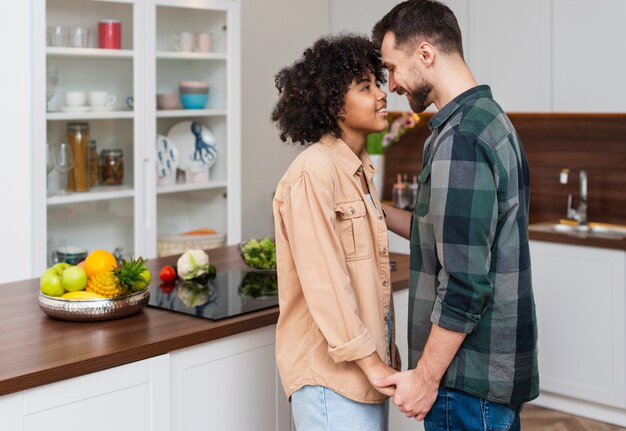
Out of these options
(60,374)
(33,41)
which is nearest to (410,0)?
(60,374)

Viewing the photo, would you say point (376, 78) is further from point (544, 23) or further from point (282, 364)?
point (544, 23)

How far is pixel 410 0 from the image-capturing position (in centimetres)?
195

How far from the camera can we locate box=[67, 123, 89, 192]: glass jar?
3.93 metres

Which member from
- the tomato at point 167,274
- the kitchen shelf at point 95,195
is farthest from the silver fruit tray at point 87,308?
the kitchen shelf at point 95,195

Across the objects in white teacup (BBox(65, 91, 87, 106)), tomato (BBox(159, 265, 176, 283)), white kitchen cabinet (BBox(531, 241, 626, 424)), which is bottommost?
white kitchen cabinet (BBox(531, 241, 626, 424))

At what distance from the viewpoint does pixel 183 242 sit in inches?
174

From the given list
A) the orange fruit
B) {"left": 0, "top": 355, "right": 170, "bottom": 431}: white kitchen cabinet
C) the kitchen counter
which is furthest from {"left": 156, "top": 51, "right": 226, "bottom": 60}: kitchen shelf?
{"left": 0, "top": 355, "right": 170, "bottom": 431}: white kitchen cabinet

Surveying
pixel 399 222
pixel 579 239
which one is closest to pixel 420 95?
pixel 399 222

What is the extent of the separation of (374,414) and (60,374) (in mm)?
747

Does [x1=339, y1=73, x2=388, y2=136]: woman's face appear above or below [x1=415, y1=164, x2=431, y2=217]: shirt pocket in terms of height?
above

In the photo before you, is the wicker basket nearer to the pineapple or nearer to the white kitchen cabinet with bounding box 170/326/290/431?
the white kitchen cabinet with bounding box 170/326/290/431

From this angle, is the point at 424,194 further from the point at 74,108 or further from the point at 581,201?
the point at 581,201

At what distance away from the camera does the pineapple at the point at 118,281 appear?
2252 millimetres

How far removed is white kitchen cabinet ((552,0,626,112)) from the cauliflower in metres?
2.42
